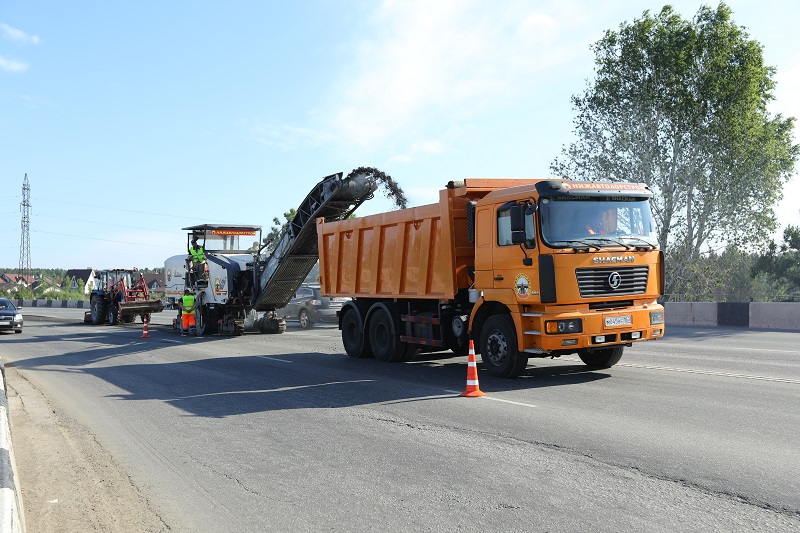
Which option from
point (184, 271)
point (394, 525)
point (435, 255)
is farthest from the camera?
point (184, 271)

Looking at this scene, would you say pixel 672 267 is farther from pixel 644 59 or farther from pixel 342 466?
pixel 342 466

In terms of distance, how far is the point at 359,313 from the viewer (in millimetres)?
15664

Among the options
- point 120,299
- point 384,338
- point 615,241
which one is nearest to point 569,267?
point 615,241

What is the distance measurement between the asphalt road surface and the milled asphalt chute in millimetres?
6928

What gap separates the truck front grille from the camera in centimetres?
1063

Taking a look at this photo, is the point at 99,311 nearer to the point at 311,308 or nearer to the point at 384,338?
the point at 311,308

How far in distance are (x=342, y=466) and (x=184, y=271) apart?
783 inches

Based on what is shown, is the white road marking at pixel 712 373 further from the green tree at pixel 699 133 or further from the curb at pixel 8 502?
the green tree at pixel 699 133

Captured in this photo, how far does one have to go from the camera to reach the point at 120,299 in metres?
31.1

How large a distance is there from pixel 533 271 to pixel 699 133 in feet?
88.8

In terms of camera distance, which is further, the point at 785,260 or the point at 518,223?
the point at 785,260

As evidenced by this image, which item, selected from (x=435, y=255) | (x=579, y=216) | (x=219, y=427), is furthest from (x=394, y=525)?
(x=435, y=255)

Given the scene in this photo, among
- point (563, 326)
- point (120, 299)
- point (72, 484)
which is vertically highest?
point (120, 299)

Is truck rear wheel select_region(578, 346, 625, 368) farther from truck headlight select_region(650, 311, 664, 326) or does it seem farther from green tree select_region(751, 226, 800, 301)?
green tree select_region(751, 226, 800, 301)
